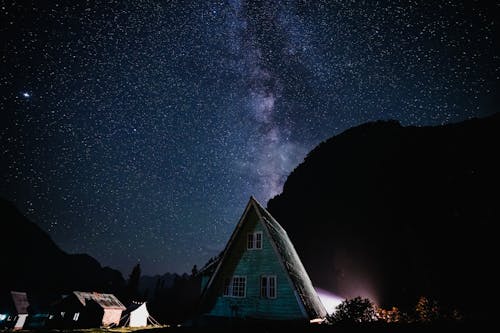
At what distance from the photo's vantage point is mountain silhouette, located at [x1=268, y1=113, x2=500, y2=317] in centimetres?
4725

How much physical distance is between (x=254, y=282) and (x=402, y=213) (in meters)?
60.9

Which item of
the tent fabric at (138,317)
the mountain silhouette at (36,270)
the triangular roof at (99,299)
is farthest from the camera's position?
the mountain silhouette at (36,270)

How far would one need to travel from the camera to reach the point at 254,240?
1792 cm

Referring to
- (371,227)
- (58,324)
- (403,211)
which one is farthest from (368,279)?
(58,324)

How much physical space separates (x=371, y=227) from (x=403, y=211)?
9.23m

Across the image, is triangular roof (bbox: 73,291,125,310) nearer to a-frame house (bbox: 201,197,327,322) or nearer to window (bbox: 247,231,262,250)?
a-frame house (bbox: 201,197,327,322)

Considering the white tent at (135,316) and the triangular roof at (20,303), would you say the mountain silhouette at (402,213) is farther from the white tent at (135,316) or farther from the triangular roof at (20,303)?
the triangular roof at (20,303)

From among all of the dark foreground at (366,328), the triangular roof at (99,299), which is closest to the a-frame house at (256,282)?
the dark foreground at (366,328)

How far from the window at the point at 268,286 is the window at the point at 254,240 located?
2151 mm

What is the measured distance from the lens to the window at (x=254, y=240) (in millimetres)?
17688

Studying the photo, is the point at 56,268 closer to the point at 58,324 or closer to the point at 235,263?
the point at 58,324

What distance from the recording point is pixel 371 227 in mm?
67188

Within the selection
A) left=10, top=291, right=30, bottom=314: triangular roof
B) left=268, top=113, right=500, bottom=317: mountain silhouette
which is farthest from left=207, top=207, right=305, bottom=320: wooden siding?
left=10, top=291, right=30, bottom=314: triangular roof

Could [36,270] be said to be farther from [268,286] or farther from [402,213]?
[402,213]
